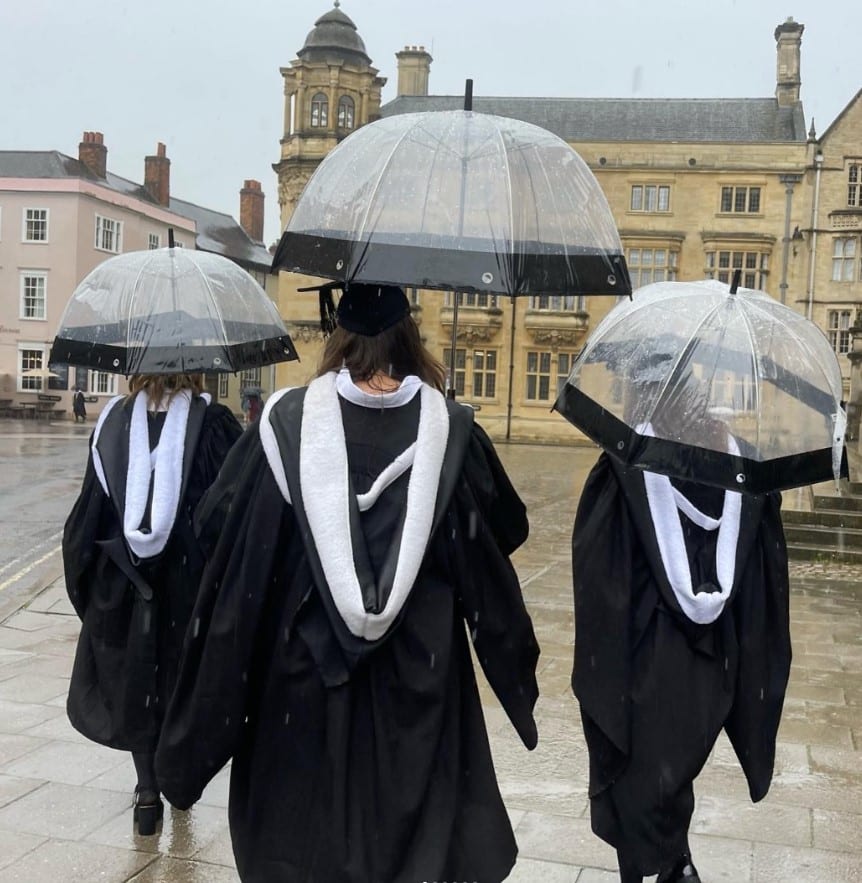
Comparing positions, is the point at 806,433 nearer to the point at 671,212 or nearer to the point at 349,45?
the point at 671,212

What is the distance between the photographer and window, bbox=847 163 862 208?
38.7 m

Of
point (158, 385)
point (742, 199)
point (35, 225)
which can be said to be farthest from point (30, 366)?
point (158, 385)

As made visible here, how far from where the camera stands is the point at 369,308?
285 centimetres

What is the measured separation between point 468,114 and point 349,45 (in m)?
41.7

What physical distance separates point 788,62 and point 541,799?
43.5 m

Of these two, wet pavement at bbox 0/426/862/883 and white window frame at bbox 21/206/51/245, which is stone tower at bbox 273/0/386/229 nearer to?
white window frame at bbox 21/206/51/245

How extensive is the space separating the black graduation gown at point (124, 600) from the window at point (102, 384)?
1519 inches

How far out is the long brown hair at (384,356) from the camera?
2.79 m

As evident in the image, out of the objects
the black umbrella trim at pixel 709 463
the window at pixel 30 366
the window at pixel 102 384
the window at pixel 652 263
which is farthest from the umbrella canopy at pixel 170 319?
the window at pixel 30 366

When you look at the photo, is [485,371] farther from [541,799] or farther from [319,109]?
[541,799]

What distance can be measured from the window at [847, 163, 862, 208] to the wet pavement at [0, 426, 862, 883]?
34.8 meters

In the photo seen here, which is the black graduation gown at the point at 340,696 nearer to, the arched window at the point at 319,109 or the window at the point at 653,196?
the window at the point at 653,196

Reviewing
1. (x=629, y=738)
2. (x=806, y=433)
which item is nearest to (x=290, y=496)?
(x=629, y=738)

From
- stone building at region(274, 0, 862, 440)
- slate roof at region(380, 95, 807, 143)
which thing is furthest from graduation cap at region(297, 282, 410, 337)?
slate roof at region(380, 95, 807, 143)
